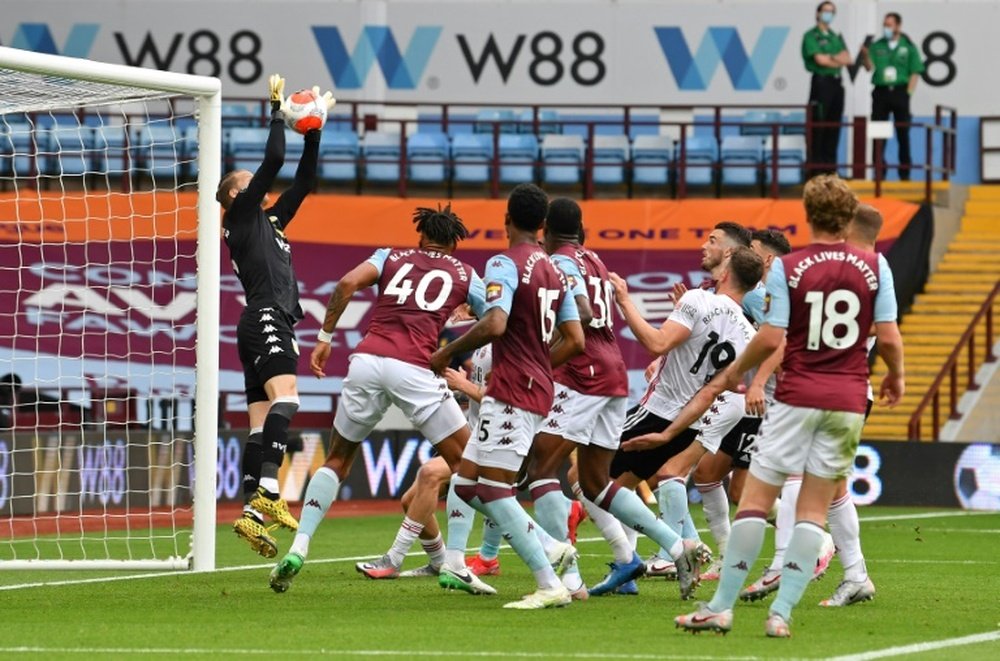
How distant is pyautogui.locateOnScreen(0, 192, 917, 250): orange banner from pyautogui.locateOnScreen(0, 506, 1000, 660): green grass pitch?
1138 centimetres

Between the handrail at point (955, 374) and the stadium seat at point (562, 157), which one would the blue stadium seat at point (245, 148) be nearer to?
the stadium seat at point (562, 157)

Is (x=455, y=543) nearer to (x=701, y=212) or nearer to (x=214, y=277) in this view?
(x=214, y=277)

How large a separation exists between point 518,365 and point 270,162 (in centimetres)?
229

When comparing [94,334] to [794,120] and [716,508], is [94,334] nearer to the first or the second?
[794,120]

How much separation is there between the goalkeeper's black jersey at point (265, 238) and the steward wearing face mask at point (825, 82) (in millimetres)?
14921

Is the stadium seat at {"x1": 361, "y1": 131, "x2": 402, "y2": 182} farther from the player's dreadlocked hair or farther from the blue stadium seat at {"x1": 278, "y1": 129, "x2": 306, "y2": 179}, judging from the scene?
the player's dreadlocked hair

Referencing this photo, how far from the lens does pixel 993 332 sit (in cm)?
2492

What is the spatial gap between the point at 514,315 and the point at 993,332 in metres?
16.3

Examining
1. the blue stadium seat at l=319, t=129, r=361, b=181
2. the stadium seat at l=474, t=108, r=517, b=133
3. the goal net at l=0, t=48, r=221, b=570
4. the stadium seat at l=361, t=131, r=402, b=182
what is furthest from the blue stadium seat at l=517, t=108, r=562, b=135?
the goal net at l=0, t=48, r=221, b=570

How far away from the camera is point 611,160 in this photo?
90.3 feet

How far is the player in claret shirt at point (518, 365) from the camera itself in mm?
9688

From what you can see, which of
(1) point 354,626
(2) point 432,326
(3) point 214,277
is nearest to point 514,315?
(2) point 432,326

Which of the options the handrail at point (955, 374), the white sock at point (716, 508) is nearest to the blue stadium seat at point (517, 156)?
the handrail at point (955, 374)

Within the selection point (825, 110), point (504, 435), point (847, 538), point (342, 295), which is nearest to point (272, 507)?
point (342, 295)
